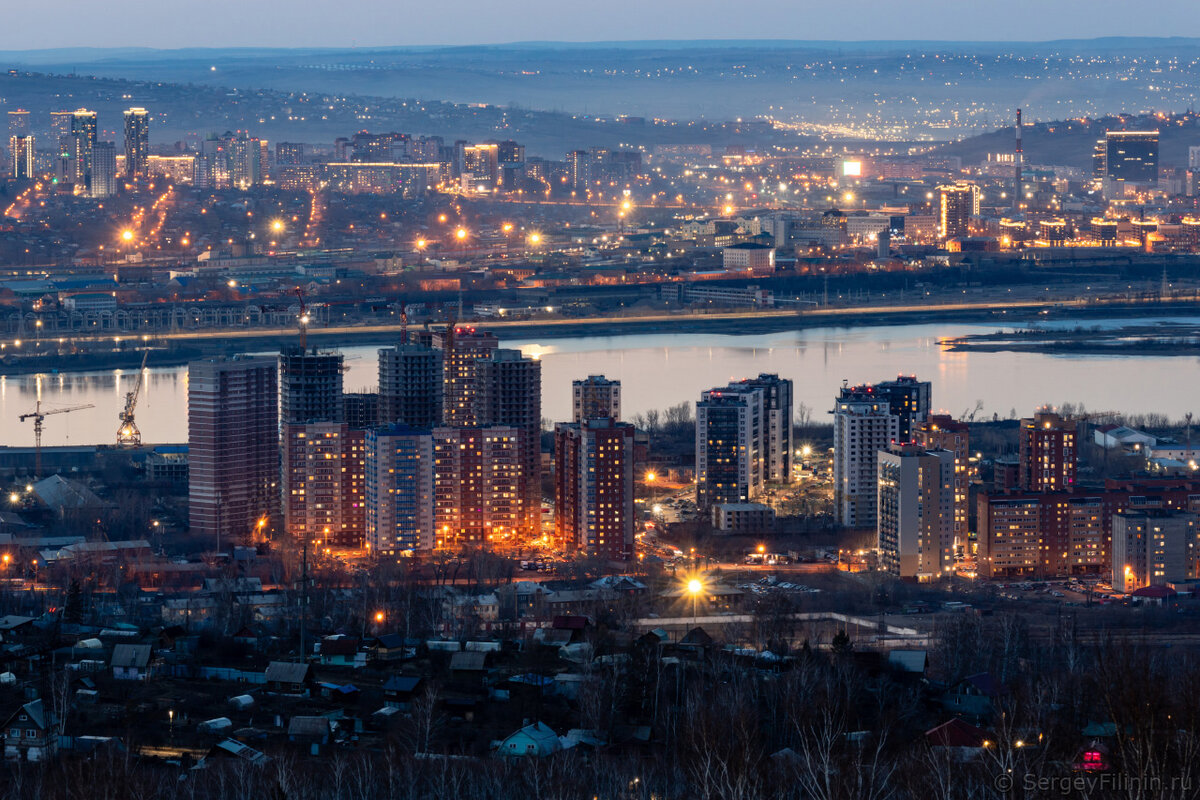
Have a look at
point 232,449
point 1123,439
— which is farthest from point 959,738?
point 1123,439

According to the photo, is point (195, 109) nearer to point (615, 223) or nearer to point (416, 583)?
point (615, 223)

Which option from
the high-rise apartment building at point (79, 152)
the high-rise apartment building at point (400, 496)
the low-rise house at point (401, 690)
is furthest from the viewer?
the high-rise apartment building at point (79, 152)

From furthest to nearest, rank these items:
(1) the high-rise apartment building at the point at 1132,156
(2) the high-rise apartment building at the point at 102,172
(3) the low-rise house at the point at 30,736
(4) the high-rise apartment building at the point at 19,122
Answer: (4) the high-rise apartment building at the point at 19,122
(1) the high-rise apartment building at the point at 1132,156
(2) the high-rise apartment building at the point at 102,172
(3) the low-rise house at the point at 30,736

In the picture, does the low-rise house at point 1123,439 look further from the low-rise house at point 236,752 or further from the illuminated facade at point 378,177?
the illuminated facade at point 378,177

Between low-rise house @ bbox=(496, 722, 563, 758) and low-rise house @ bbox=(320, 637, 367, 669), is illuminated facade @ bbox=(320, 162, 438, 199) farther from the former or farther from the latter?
low-rise house @ bbox=(496, 722, 563, 758)

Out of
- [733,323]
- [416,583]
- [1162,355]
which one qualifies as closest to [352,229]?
[733,323]

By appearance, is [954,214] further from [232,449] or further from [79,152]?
[232,449]

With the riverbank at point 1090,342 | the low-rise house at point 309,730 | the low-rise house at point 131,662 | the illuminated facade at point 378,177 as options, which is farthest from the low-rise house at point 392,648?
the illuminated facade at point 378,177

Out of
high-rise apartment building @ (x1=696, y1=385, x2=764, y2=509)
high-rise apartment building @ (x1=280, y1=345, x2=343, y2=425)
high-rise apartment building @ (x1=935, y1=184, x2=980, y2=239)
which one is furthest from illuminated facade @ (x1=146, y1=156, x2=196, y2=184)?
high-rise apartment building @ (x1=696, y1=385, x2=764, y2=509)
